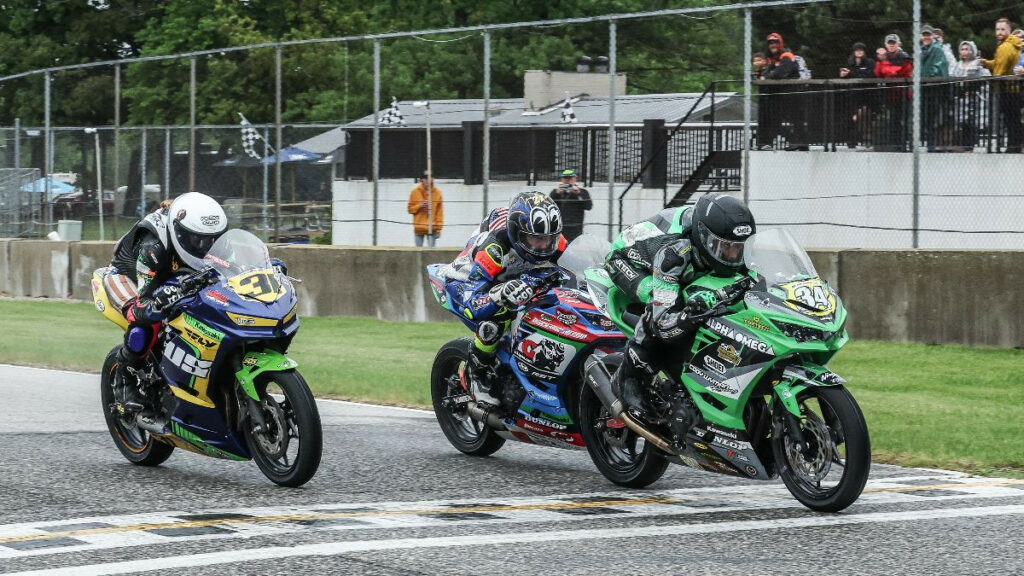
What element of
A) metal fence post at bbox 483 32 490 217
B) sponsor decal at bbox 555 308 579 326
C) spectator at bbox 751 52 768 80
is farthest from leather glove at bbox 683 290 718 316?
metal fence post at bbox 483 32 490 217

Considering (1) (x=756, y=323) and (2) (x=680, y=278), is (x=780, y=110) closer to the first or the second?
(2) (x=680, y=278)

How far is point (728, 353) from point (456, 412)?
9.24 ft

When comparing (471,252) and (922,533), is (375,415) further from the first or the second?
(922,533)

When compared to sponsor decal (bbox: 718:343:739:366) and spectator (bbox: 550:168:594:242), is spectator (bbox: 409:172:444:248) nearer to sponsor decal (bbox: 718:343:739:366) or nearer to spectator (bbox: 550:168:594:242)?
spectator (bbox: 550:168:594:242)

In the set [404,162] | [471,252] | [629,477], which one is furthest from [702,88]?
[629,477]

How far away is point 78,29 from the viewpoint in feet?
201

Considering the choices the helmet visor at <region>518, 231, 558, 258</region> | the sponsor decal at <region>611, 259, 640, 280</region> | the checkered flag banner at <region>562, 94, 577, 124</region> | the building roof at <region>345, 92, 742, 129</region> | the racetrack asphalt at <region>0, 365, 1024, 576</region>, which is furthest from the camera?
the checkered flag banner at <region>562, 94, 577, 124</region>

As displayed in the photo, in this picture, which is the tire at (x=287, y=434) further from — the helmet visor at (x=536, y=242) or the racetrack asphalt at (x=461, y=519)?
the helmet visor at (x=536, y=242)

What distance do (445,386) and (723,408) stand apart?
281cm

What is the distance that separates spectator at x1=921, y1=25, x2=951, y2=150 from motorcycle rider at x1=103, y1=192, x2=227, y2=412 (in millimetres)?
8276

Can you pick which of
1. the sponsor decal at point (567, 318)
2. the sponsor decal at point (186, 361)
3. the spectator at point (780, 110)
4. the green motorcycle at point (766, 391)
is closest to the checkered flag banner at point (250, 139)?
the spectator at point (780, 110)

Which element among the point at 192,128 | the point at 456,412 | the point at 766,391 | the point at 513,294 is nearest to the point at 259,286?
the point at 513,294

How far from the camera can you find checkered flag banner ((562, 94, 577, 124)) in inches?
713

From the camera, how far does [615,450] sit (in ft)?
29.6
